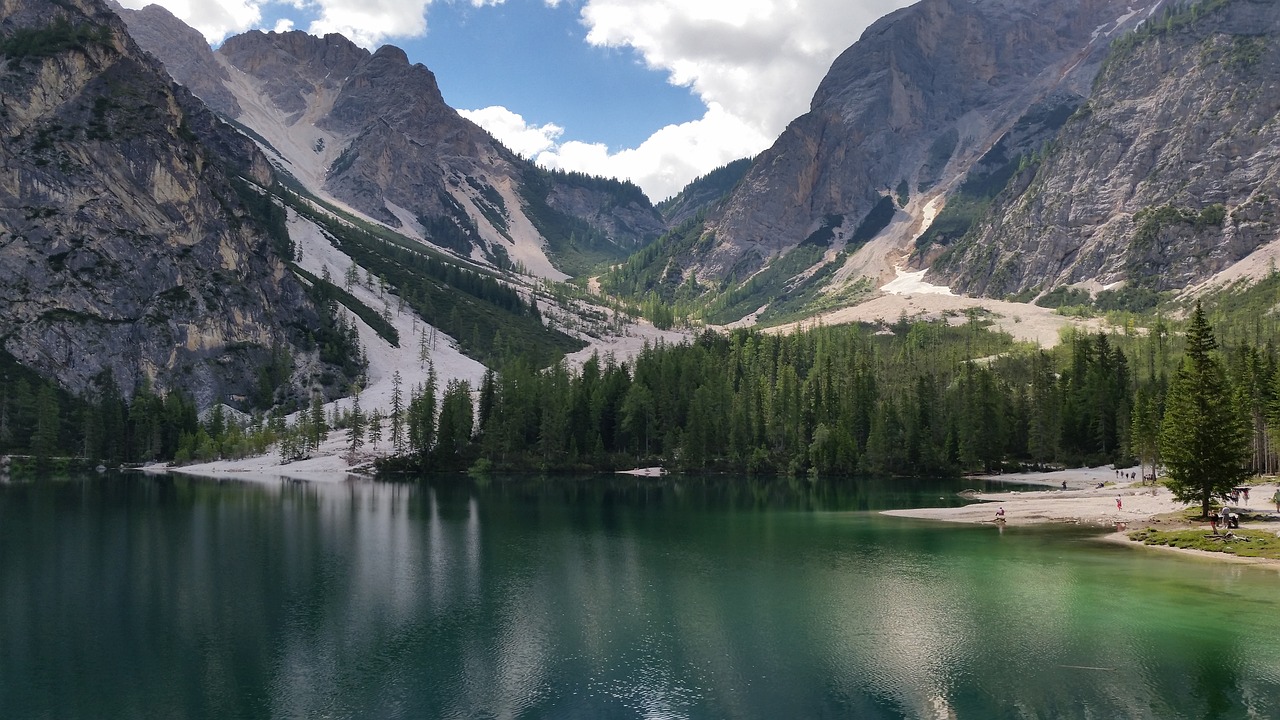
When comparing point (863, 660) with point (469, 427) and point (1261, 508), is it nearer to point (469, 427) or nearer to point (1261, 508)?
point (1261, 508)

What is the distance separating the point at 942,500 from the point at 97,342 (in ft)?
606

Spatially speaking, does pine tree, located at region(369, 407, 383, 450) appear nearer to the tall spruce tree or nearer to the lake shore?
the lake shore

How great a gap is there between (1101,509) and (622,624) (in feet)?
191

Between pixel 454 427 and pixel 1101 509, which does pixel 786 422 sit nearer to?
pixel 454 427

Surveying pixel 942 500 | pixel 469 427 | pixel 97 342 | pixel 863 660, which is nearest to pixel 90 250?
pixel 97 342

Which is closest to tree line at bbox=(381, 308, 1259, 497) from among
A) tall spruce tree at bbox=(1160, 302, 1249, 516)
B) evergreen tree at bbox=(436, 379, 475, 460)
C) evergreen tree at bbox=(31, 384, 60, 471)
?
evergreen tree at bbox=(436, 379, 475, 460)

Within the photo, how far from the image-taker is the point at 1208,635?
3603 cm

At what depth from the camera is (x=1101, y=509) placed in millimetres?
77812

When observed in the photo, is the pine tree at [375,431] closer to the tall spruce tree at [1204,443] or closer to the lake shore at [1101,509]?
the lake shore at [1101,509]

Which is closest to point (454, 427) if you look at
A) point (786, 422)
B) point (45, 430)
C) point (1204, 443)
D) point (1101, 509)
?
point (786, 422)

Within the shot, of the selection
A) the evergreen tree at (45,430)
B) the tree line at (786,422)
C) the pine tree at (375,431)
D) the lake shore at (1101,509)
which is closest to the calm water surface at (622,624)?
the lake shore at (1101,509)

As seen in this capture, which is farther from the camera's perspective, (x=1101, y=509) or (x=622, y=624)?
(x=1101, y=509)

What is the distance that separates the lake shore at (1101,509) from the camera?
2472 inches

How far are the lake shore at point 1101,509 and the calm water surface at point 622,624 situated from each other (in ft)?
16.7
